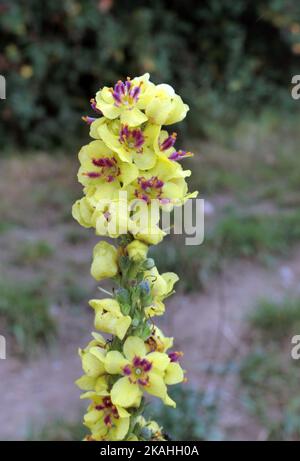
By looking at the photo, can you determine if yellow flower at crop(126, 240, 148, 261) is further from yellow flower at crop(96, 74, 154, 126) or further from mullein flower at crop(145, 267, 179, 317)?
yellow flower at crop(96, 74, 154, 126)

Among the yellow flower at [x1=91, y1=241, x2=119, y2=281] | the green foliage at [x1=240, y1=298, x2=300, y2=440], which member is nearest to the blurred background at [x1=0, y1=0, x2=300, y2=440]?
the green foliage at [x1=240, y1=298, x2=300, y2=440]

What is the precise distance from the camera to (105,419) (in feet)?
3.82

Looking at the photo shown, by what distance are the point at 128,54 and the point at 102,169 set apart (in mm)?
4732

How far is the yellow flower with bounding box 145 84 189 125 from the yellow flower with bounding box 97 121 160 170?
21mm

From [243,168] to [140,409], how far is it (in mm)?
4407

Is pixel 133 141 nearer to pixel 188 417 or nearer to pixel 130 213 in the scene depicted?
pixel 130 213

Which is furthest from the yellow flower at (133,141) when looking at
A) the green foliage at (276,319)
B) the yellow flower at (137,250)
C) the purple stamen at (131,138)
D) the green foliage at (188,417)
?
the green foliage at (276,319)

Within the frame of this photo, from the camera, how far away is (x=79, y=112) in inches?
226

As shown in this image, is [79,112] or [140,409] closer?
[140,409]

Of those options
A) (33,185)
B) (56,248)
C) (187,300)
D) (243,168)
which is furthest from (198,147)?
(187,300)

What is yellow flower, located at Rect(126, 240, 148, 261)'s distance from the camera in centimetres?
108

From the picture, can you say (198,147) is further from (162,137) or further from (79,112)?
(162,137)

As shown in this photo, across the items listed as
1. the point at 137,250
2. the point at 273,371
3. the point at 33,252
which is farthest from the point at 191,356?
the point at 137,250
